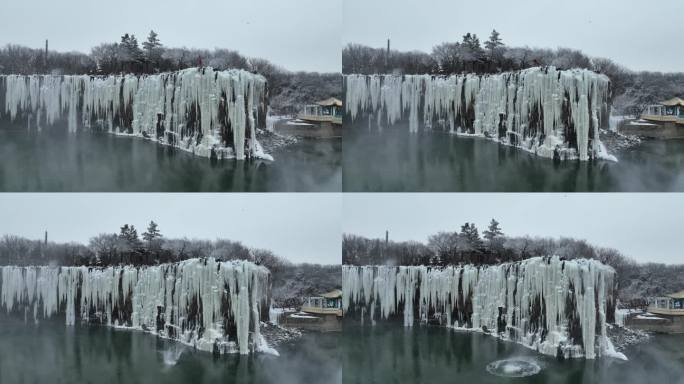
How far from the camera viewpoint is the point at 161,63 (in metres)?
2.84

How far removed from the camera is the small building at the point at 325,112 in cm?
282

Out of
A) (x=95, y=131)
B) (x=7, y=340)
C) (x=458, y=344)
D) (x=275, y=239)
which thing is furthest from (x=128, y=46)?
(x=458, y=344)

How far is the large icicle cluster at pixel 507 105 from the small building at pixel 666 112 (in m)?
0.20

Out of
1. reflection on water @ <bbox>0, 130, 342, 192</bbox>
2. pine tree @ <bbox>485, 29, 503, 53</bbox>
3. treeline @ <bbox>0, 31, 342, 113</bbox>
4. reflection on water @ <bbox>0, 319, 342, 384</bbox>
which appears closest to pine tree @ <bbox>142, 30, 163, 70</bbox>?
treeline @ <bbox>0, 31, 342, 113</bbox>

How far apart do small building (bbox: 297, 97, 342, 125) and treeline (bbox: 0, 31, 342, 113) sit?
29 mm

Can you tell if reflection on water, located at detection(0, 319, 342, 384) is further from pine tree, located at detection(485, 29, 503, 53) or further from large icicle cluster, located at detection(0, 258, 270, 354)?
pine tree, located at detection(485, 29, 503, 53)

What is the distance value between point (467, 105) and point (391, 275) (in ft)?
2.94

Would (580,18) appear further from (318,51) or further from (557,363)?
(557,363)

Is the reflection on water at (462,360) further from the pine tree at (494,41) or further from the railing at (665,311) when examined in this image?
the pine tree at (494,41)

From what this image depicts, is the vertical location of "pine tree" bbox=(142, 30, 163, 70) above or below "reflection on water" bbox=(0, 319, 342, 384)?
above

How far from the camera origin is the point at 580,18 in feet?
9.14

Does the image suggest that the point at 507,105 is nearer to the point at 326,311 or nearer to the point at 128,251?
the point at 326,311

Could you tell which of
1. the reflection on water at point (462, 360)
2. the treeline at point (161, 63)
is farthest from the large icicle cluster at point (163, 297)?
the treeline at point (161, 63)

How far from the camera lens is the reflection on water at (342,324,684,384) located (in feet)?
8.94
